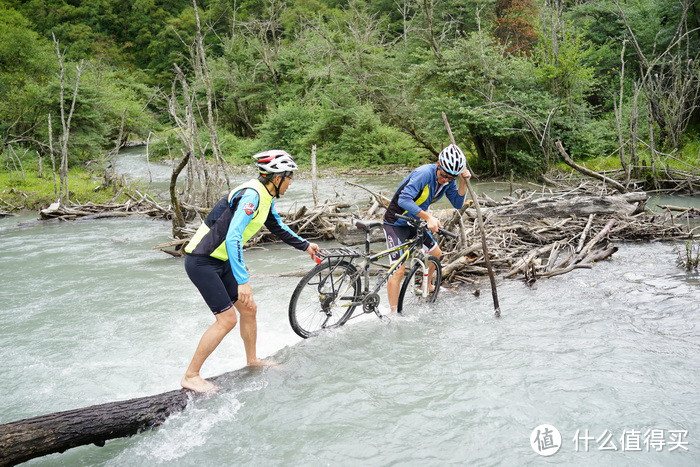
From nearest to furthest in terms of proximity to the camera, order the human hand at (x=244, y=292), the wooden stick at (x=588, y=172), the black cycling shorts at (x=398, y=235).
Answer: the human hand at (x=244, y=292) → the black cycling shorts at (x=398, y=235) → the wooden stick at (x=588, y=172)

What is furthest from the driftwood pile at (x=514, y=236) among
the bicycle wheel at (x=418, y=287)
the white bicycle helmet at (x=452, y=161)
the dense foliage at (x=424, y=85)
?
the dense foliage at (x=424, y=85)

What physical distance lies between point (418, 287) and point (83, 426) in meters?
4.74

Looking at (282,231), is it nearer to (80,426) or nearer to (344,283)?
(344,283)

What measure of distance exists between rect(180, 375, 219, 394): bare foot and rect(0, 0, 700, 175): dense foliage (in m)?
10.7

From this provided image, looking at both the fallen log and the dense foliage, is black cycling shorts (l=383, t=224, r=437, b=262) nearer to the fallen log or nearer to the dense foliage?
the fallen log

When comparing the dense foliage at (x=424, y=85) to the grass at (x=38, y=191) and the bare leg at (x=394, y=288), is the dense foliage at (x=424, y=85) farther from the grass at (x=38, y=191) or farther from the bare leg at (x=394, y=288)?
the bare leg at (x=394, y=288)

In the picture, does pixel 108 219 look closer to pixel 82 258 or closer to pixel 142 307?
pixel 82 258

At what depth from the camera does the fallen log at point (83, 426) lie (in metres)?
3.35

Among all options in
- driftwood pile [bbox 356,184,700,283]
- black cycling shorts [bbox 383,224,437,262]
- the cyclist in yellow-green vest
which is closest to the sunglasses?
black cycling shorts [bbox 383,224,437,262]

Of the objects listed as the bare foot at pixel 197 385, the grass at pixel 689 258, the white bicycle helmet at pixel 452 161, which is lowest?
the grass at pixel 689 258

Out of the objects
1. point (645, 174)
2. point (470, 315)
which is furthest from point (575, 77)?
point (470, 315)

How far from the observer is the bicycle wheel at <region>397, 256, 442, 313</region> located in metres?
6.34

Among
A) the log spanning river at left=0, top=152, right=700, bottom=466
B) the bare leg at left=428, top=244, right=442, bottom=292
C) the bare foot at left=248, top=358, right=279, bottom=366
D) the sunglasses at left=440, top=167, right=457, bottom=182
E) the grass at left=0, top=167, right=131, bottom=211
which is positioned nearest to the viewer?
the log spanning river at left=0, top=152, right=700, bottom=466

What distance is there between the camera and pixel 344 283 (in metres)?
5.93
